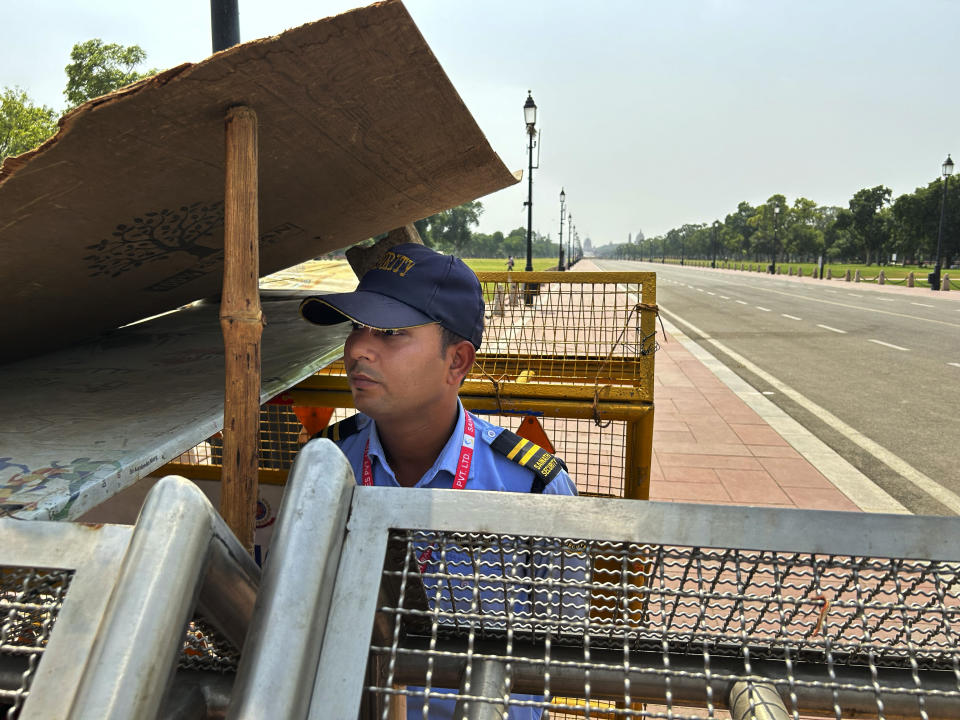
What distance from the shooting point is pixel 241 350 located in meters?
1.42

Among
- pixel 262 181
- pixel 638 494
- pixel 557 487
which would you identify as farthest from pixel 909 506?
pixel 262 181

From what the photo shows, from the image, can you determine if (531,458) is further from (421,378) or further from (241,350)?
(241,350)

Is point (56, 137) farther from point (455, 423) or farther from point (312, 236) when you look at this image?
point (312, 236)

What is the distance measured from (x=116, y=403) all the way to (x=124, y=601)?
49.9 inches

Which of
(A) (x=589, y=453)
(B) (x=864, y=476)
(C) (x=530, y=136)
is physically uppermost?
(C) (x=530, y=136)

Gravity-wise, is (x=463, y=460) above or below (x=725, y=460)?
above

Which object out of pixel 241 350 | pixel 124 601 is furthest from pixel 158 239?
pixel 124 601

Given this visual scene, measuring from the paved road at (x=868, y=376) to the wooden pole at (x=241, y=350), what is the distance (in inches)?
204

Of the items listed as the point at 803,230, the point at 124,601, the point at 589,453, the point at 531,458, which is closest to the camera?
the point at 124,601

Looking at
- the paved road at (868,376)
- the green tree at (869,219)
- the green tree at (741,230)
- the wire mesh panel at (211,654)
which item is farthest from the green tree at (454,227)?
the wire mesh panel at (211,654)

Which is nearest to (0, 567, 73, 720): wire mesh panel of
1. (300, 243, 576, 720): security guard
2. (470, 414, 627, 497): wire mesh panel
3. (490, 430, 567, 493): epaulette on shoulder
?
(300, 243, 576, 720): security guard

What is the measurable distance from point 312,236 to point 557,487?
4.73 ft

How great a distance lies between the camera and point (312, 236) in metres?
2.46

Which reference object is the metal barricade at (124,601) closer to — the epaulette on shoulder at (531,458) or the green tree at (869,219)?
the epaulette on shoulder at (531,458)
